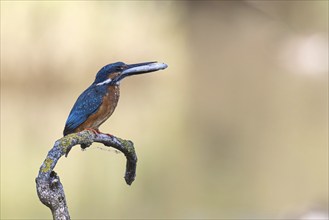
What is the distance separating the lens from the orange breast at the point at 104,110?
1.21 m

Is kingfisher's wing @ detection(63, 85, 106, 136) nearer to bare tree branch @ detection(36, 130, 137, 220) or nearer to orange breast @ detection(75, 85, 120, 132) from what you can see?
orange breast @ detection(75, 85, 120, 132)

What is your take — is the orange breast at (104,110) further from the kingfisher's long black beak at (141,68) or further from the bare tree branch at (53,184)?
the bare tree branch at (53,184)

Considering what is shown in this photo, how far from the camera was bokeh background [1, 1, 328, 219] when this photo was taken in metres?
3.89

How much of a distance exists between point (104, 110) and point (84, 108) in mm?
33

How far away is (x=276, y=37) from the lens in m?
4.70

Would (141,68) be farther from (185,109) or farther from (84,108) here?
(185,109)

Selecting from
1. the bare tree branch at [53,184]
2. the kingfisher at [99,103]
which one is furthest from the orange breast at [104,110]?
the bare tree branch at [53,184]

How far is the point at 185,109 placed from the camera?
442cm

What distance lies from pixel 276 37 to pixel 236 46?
0.26m

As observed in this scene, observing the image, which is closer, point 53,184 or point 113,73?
point 53,184

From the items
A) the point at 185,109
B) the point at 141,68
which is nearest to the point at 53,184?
the point at 141,68

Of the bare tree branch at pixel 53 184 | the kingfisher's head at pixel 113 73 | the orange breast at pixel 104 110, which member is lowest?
the bare tree branch at pixel 53 184

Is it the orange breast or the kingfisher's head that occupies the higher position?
the kingfisher's head

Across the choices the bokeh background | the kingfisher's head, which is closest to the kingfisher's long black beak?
the kingfisher's head
